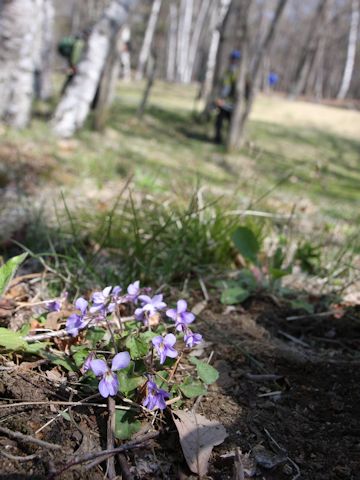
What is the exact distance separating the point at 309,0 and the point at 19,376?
47.3 metres

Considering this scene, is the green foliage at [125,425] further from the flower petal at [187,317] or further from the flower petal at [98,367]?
the flower petal at [187,317]

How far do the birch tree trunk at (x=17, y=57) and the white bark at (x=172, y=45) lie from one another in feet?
90.1

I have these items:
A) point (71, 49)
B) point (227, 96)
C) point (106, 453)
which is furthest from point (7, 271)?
point (227, 96)

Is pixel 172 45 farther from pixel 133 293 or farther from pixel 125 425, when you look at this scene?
pixel 125 425

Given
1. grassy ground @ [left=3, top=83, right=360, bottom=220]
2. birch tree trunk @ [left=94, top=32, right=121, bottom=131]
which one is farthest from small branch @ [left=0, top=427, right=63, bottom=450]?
birch tree trunk @ [left=94, top=32, right=121, bottom=131]

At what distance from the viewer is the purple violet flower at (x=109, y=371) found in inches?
43.9

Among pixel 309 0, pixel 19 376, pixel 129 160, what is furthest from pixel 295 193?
pixel 309 0

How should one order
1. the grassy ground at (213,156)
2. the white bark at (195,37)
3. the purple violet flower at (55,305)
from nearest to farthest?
the purple violet flower at (55,305) → the grassy ground at (213,156) → the white bark at (195,37)

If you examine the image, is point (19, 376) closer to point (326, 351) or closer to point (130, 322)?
point (130, 322)

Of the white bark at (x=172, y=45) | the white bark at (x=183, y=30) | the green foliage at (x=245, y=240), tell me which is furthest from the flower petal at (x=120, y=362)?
the white bark at (x=172, y=45)

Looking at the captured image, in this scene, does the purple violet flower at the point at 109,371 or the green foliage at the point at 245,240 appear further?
the green foliage at the point at 245,240

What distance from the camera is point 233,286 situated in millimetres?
2164

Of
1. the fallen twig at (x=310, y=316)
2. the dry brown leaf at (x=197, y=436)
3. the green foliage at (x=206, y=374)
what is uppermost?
the green foliage at (x=206, y=374)

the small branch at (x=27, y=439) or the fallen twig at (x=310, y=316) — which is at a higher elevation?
the small branch at (x=27, y=439)
